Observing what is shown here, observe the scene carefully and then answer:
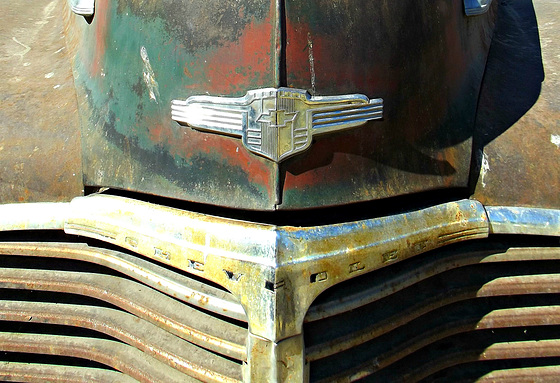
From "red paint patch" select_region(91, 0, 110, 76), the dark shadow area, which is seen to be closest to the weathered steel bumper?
the dark shadow area

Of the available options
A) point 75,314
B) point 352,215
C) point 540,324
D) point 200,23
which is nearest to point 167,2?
point 200,23

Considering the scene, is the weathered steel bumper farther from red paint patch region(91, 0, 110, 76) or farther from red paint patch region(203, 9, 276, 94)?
red paint patch region(91, 0, 110, 76)

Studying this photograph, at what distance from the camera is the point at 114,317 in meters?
1.51

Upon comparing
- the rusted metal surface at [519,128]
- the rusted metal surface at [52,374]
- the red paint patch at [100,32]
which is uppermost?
the red paint patch at [100,32]

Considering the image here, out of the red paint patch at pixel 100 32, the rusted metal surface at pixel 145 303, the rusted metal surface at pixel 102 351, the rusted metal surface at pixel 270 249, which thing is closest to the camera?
the rusted metal surface at pixel 270 249

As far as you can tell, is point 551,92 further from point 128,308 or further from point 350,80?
point 128,308

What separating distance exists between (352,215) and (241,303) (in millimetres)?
346

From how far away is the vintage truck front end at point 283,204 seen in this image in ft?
3.98

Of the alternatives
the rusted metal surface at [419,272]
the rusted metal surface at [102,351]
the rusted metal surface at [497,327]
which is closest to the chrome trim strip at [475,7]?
the rusted metal surface at [419,272]

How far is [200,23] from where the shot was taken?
1.28 meters

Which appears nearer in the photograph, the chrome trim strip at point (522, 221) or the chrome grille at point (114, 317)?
the chrome grille at point (114, 317)

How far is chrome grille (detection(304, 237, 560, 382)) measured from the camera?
1.30 m

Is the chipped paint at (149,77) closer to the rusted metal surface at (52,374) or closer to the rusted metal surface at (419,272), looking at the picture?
the rusted metal surface at (419,272)

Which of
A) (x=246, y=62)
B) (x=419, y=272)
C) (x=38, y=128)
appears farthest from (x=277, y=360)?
(x=38, y=128)
